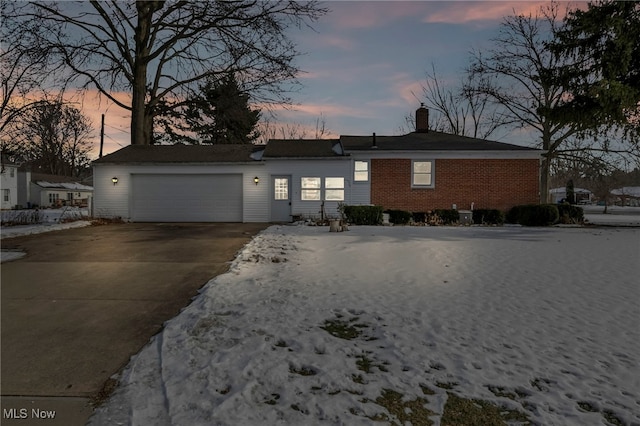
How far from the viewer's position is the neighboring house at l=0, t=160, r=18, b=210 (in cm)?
3919

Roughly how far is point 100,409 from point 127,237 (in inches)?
402

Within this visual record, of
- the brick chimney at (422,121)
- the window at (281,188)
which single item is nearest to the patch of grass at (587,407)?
the window at (281,188)

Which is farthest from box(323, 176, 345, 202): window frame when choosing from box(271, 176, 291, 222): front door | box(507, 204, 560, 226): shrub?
box(507, 204, 560, 226): shrub

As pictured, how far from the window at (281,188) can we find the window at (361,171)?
11.5 feet

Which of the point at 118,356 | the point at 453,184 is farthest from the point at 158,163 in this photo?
the point at 118,356

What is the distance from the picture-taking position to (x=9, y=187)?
40344mm

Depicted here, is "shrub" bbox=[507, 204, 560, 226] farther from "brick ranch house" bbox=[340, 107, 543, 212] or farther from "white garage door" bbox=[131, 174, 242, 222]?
"white garage door" bbox=[131, 174, 242, 222]

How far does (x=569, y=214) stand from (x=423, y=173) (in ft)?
22.8

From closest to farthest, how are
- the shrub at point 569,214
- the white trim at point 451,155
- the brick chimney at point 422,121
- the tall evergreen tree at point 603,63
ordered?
the tall evergreen tree at point 603,63, the shrub at point 569,214, the white trim at point 451,155, the brick chimney at point 422,121

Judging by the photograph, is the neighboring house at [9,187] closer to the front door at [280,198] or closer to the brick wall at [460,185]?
the front door at [280,198]

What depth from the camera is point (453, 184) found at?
17.1m

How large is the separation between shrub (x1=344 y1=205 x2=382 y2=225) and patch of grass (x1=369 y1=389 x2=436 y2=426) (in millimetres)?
12349

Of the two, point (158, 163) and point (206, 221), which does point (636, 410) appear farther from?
point (158, 163)

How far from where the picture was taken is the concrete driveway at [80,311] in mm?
2740
